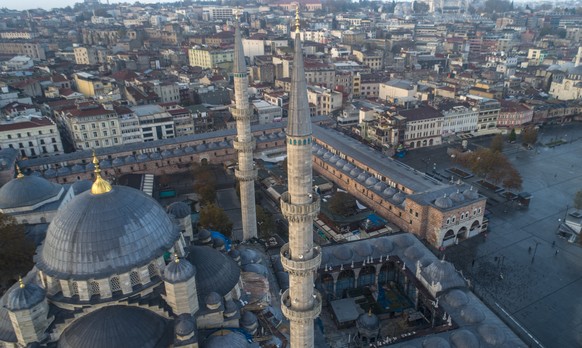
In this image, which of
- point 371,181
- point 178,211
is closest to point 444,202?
point 371,181

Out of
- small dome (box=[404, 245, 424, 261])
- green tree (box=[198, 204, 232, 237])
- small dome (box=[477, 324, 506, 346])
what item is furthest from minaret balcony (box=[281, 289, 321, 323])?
green tree (box=[198, 204, 232, 237])

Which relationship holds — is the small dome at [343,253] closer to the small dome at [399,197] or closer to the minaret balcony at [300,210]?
the small dome at [399,197]

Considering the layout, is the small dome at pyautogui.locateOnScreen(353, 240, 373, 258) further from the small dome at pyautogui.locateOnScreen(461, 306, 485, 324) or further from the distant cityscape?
the small dome at pyautogui.locateOnScreen(461, 306, 485, 324)

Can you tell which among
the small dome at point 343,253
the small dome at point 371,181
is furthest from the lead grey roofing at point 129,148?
the small dome at point 343,253

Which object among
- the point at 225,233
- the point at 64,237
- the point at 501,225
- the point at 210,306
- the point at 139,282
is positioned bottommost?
the point at 501,225

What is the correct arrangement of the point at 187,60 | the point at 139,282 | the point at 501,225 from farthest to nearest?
the point at 187,60 < the point at 501,225 < the point at 139,282

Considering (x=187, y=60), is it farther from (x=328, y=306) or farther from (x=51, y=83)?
(x=328, y=306)

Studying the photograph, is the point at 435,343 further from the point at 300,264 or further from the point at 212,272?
the point at 212,272

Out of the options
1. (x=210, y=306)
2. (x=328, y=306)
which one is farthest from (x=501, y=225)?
(x=210, y=306)
